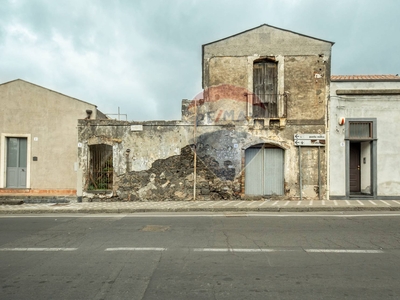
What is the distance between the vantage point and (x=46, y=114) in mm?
16281

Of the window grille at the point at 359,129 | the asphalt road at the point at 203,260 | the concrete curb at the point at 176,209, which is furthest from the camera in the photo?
the window grille at the point at 359,129

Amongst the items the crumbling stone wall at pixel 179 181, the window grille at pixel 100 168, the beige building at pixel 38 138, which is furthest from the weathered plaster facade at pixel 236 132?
the beige building at pixel 38 138

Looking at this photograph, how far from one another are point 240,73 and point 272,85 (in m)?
1.53

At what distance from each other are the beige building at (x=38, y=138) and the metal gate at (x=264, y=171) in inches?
315

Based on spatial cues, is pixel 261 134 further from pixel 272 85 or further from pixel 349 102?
pixel 349 102

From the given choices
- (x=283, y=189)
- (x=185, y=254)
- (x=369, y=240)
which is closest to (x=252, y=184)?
(x=283, y=189)

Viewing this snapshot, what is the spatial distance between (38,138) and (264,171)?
36.2 ft

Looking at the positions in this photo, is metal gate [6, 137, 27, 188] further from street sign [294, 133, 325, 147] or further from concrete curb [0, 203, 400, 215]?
street sign [294, 133, 325, 147]

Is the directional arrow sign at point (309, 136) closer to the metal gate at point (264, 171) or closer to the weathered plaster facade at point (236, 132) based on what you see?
the weathered plaster facade at point (236, 132)

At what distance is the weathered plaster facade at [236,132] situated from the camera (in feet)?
47.3

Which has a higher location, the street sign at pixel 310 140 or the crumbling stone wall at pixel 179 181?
the street sign at pixel 310 140

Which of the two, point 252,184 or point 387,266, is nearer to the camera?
point 387,266

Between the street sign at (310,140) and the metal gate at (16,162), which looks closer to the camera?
the street sign at (310,140)

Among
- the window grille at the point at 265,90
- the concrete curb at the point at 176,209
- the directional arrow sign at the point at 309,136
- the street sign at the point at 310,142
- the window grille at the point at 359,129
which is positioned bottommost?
the concrete curb at the point at 176,209
